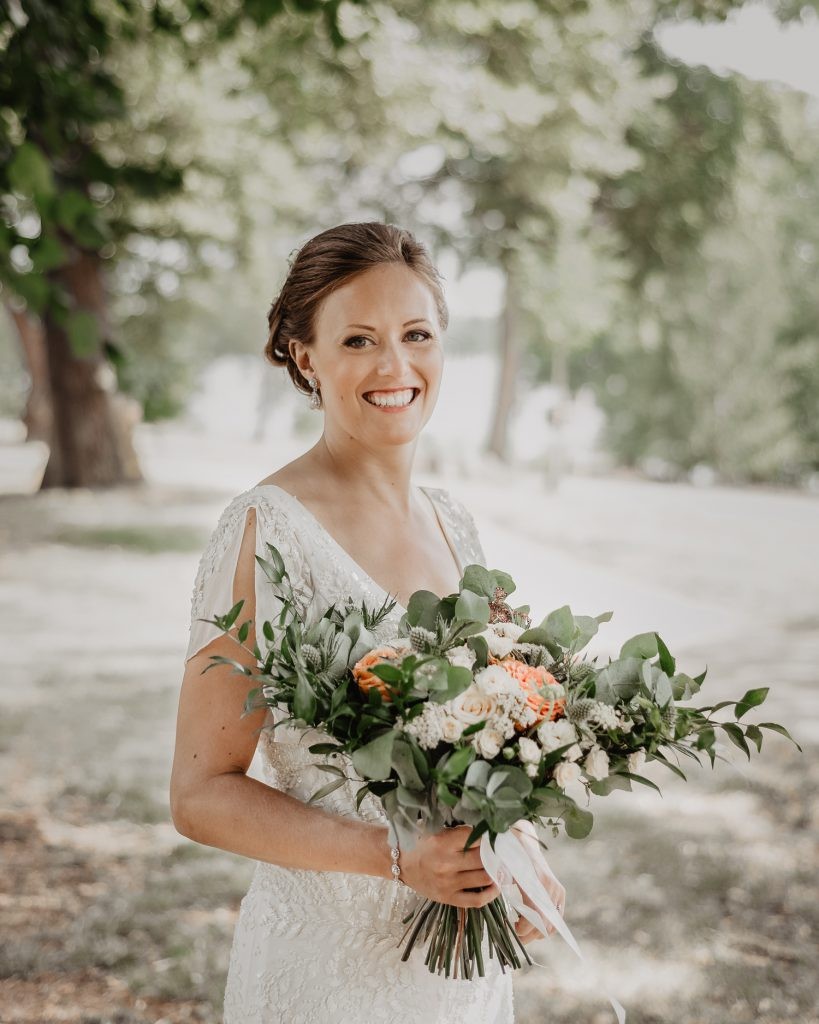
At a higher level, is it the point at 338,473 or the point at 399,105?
the point at 399,105

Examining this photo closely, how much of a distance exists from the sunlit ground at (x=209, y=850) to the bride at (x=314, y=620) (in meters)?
0.78

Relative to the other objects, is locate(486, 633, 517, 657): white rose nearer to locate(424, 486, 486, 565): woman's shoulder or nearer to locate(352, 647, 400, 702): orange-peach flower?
locate(352, 647, 400, 702): orange-peach flower

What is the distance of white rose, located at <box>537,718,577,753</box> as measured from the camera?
1591mm

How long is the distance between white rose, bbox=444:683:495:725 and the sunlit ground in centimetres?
42

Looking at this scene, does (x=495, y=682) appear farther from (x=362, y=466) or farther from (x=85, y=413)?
(x=85, y=413)

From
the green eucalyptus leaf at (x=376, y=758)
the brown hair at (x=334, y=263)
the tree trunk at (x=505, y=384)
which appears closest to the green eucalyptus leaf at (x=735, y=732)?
the green eucalyptus leaf at (x=376, y=758)

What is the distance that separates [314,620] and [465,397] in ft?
109

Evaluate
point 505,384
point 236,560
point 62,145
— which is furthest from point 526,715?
point 505,384

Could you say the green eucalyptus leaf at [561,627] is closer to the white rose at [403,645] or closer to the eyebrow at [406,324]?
the white rose at [403,645]

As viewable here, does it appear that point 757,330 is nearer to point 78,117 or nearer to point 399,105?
point 399,105

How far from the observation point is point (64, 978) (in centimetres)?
395

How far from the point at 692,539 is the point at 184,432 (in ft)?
112

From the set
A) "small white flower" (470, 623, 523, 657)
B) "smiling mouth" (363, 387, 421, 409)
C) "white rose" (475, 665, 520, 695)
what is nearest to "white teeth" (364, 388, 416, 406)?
"smiling mouth" (363, 387, 421, 409)

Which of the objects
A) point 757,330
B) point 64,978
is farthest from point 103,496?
point 757,330
